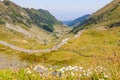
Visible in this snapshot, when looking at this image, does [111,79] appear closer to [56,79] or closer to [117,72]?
[117,72]

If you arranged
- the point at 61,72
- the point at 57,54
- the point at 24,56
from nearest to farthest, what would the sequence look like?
1. the point at 61,72
2. the point at 57,54
3. the point at 24,56

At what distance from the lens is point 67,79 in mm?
13227

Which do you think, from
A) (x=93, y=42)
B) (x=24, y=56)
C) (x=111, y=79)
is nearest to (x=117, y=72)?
(x=111, y=79)

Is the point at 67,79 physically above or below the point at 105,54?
below

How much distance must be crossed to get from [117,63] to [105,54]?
783mm

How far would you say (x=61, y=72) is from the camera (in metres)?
13.6

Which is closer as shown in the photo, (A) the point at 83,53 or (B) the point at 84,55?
(B) the point at 84,55

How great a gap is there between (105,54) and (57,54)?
420 feet

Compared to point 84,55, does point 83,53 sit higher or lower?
higher

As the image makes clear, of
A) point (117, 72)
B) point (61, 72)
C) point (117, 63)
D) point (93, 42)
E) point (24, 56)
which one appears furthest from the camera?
point (93, 42)

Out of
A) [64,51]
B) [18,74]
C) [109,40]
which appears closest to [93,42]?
[109,40]

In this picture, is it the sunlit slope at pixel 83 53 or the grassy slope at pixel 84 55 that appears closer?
the grassy slope at pixel 84 55

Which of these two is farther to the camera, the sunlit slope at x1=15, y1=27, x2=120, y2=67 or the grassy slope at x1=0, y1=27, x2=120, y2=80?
the sunlit slope at x1=15, y1=27, x2=120, y2=67

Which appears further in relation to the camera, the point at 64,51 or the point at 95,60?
the point at 64,51
